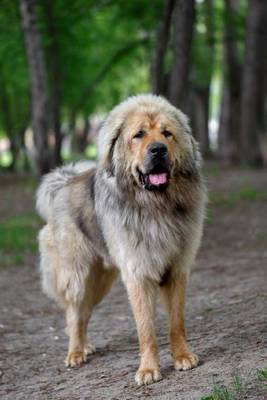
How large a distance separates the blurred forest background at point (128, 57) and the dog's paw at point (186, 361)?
26.9 feet

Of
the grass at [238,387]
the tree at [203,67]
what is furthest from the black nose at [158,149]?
the tree at [203,67]

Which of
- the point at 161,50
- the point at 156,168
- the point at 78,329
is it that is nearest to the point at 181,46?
the point at 161,50

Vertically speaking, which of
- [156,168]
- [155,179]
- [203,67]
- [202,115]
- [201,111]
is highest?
[156,168]

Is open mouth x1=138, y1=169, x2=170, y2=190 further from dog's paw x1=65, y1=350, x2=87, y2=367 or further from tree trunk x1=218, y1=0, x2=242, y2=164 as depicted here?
tree trunk x1=218, y1=0, x2=242, y2=164

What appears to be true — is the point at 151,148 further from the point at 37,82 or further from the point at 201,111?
the point at 201,111

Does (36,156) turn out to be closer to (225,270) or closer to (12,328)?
(225,270)

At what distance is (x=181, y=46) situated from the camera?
1395cm

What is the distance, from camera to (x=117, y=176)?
6.12 m

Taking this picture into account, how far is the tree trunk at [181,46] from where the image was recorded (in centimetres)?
1339

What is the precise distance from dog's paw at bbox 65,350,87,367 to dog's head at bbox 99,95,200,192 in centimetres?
177

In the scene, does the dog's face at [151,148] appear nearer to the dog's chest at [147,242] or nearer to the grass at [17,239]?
the dog's chest at [147,242]

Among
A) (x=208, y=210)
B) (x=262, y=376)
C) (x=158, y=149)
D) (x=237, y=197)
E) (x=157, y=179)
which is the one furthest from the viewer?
(x=237, y=197)

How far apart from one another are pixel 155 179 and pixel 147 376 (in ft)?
4.69

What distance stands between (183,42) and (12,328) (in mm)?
7022
